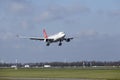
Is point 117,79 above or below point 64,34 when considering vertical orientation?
below

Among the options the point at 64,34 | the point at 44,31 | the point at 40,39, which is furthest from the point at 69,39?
the point at 44,31

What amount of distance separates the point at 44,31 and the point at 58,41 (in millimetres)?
28573

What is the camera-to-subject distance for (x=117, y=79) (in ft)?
203

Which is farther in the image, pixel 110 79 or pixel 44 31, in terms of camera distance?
pixel 44 31

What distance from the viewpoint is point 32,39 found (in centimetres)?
9706

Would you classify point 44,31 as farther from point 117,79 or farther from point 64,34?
point 117,79

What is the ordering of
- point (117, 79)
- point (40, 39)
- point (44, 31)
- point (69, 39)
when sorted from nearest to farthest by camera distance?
1. point (117, 79)
2. point (69, 39)
3. point (40, 39)
4. point (44, 31)

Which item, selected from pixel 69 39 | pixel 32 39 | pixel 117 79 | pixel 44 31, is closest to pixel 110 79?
pixel 117 79

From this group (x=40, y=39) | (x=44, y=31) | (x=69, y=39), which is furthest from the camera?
(x=44, y=31)

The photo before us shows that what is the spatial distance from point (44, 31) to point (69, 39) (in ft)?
95.7

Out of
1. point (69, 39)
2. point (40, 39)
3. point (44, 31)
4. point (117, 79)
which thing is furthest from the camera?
point (44, 31)

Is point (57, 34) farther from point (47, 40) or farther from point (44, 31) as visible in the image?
point (44, 31)

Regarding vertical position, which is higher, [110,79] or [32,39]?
[32,39]

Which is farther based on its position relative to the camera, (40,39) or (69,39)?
(40,39)
